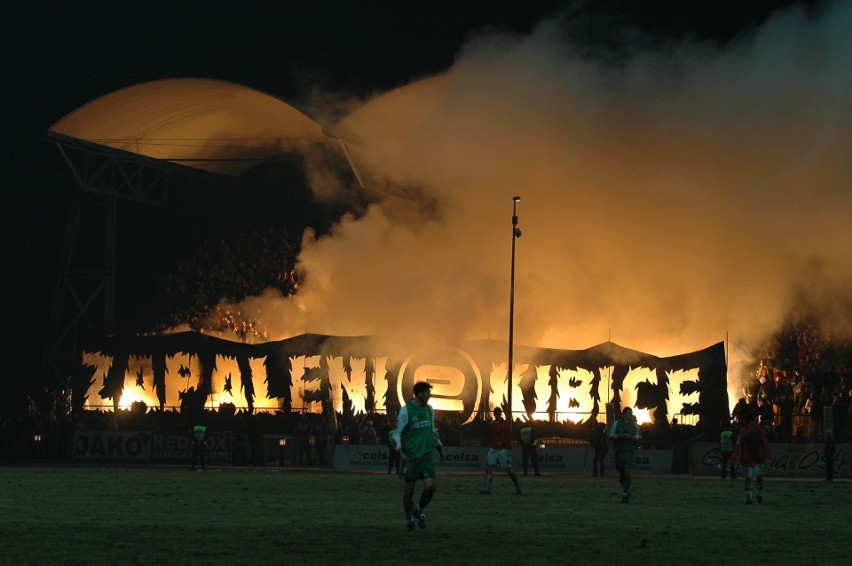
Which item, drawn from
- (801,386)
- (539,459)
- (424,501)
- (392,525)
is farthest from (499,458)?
(801,386)

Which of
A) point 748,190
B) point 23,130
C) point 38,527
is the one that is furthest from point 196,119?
point 38,527

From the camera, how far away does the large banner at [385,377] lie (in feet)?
145

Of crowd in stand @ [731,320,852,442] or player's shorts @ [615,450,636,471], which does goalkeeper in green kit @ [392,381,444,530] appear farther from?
crowd in stand @ [731,320,852,442]

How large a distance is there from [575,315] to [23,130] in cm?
2439

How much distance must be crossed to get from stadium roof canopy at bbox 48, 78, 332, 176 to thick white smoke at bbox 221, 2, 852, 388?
121 inches

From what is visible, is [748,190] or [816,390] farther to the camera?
[748,190]

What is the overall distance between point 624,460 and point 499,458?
3.53 m

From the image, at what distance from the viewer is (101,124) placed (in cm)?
5047

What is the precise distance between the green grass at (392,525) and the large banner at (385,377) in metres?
17.1

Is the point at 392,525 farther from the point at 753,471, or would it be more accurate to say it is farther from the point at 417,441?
the point at 753,471

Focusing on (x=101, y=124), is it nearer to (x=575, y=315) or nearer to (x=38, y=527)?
(x=575, y=315)

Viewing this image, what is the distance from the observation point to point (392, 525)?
15805mm

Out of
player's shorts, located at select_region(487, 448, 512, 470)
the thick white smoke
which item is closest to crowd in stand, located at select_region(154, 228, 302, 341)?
the thick white smoke

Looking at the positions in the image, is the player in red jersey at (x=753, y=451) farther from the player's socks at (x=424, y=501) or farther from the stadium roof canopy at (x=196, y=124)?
the stadium roof canopy at (x=196, y=124)
